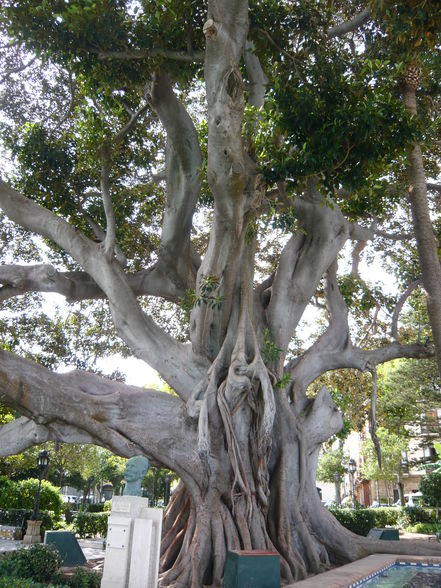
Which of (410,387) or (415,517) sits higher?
(410,387)

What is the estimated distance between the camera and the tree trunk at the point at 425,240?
892cm

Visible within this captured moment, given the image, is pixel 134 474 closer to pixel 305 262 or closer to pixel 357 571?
pixel 357 571

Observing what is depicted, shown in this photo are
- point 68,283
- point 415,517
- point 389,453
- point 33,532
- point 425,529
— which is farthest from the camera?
point 389,453

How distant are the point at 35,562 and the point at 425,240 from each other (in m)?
7.66

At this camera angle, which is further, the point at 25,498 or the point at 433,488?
the point at 433,488

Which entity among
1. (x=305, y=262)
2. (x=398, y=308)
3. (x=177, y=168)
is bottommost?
(x=398, y=308)

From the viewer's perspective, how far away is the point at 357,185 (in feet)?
23.9

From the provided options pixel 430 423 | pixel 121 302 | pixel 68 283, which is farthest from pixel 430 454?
pixel 68 283

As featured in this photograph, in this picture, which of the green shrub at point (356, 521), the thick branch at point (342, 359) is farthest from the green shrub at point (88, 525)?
the thick branch at point (342, 359)

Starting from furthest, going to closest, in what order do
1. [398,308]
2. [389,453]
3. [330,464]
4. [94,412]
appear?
[330,464] < [389,453] < [398,308] < [94,412]

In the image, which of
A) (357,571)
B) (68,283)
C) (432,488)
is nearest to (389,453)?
(432,488)

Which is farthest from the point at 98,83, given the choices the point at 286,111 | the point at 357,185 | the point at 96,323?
the point at 96,323

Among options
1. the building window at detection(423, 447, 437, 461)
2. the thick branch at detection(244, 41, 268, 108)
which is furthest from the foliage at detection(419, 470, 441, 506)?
the thick branch at detection(244, 41, 268, 108)

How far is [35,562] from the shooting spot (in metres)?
6.30
